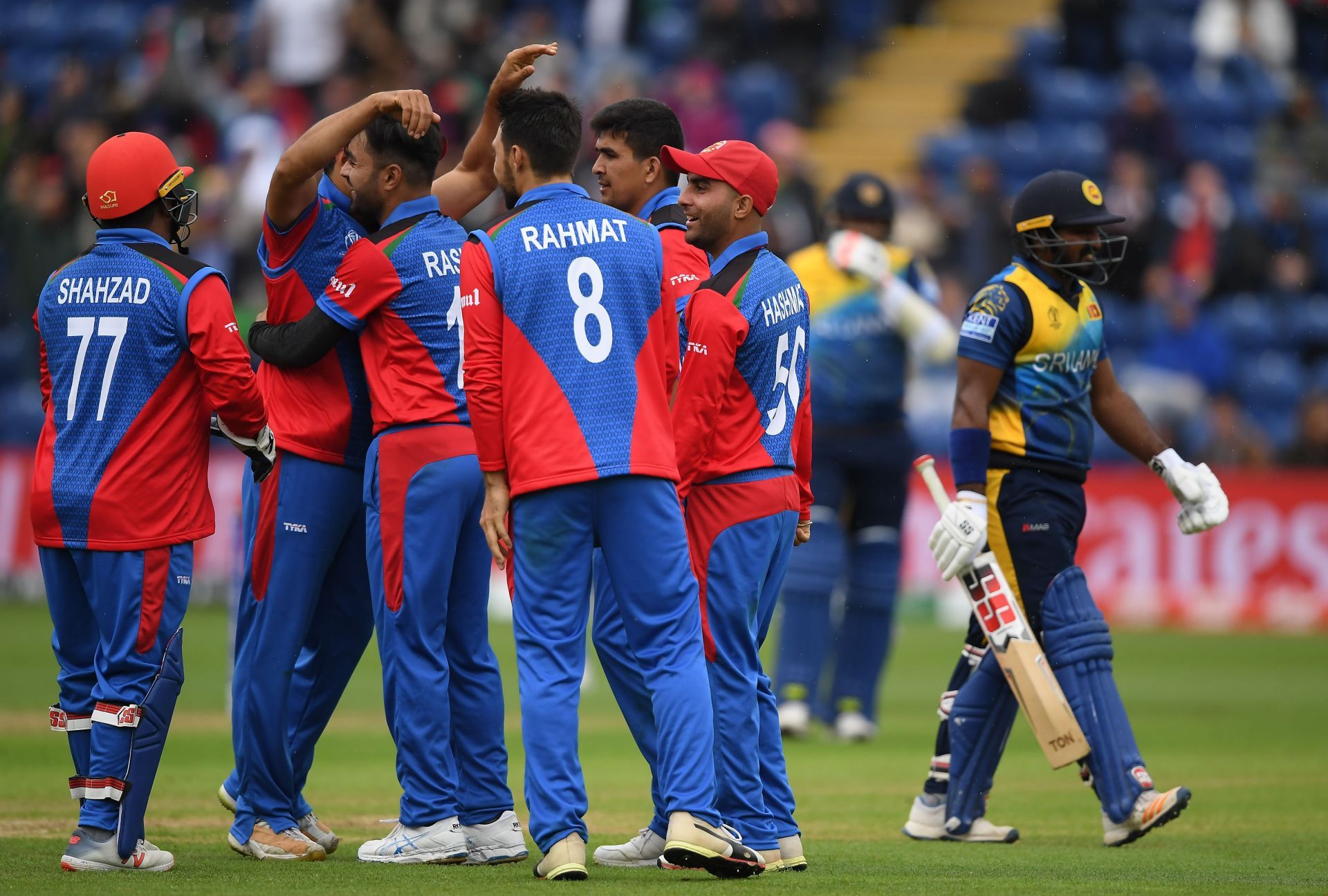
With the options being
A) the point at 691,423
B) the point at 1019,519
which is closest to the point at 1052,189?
the point at 1019,519

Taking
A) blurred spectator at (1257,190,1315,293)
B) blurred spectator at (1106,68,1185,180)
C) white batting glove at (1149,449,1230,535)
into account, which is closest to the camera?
white batting glove at (1149,449,1230,535)

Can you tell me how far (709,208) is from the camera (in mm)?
6891

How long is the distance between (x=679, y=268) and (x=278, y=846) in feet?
8.72

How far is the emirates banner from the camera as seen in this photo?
17562mm

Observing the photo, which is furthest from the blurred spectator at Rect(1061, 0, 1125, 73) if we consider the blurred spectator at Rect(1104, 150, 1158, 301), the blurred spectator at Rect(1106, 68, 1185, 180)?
the blurred spectator at Rect(1104, 150, 1158, 301)

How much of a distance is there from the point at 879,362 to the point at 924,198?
10.8 meters

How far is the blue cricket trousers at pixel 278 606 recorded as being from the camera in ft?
23.1

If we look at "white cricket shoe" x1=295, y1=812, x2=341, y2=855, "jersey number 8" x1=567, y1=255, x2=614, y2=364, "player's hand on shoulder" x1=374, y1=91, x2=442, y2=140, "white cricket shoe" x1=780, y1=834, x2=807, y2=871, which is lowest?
"white cricket shoe" x1=295, y1=812, x2=341, y2=855

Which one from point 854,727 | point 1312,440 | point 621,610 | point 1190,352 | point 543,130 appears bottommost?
point 854,727

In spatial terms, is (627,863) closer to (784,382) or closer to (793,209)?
(784,382)

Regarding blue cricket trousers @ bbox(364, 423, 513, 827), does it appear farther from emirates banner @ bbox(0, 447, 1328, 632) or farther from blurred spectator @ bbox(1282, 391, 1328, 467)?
blurred spectator @ bbox(1282, 391, 1328, 467)

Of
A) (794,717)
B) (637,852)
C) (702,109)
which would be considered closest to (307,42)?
(702,109)

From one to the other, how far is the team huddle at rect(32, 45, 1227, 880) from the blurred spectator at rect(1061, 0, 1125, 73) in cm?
1773

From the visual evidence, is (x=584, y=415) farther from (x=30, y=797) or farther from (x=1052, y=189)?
(x=30, y=797)
